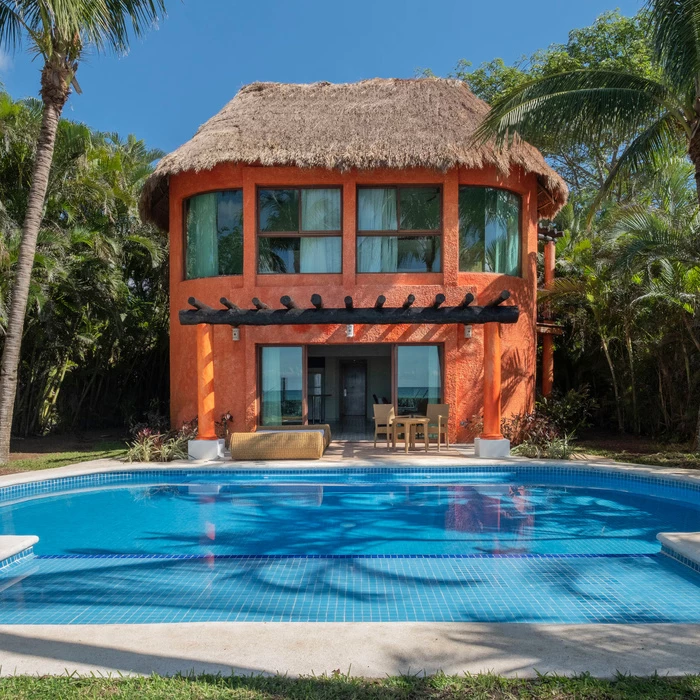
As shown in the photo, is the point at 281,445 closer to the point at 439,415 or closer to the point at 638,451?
the point at 439,415

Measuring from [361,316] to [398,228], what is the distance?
7.08 ft

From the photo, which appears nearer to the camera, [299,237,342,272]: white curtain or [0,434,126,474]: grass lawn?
[0,434,126,474]: grass lawn

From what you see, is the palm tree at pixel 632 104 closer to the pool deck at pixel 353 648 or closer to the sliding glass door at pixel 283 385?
the sliding glass door at pixel 283 385

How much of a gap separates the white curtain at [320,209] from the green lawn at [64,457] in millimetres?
5274

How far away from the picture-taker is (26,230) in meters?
9.00

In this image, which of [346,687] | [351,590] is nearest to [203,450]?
[351,590]

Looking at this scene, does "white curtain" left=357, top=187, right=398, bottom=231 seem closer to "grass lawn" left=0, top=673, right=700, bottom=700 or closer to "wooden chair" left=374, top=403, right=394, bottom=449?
"wooden chair" left=374, top=403, right=394, bottom=449

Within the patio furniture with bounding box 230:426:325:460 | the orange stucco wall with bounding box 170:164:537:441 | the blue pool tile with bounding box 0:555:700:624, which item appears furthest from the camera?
the orange stucco wall with bounding box 170:164:537:441

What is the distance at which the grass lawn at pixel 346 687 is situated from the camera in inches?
101

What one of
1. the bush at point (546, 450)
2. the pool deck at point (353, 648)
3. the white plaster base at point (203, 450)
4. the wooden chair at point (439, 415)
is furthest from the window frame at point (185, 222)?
the pool deck at point (353, 648)

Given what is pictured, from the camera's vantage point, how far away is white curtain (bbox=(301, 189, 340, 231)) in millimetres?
10859

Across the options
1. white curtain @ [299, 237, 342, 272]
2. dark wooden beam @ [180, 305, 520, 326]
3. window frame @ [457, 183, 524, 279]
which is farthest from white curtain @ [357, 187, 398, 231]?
dark wooden beam @ [180, 305, 520, 326]

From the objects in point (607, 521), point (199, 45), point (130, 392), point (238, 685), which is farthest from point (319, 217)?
point (199, 45)

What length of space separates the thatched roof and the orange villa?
4cm
